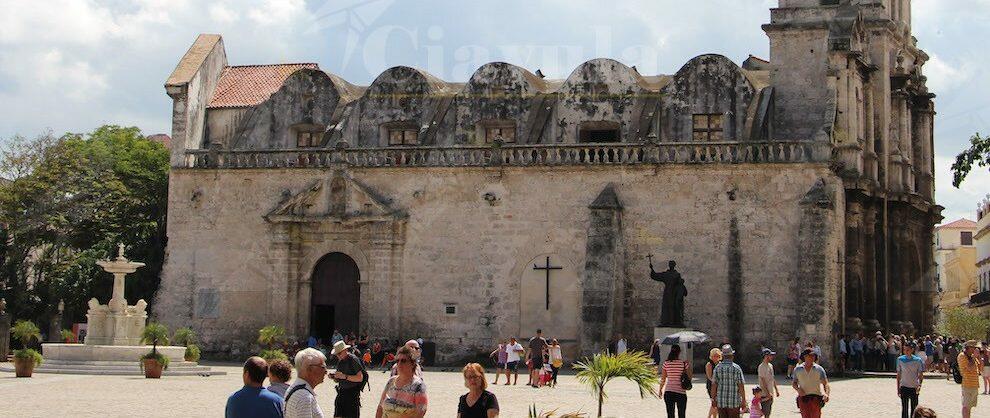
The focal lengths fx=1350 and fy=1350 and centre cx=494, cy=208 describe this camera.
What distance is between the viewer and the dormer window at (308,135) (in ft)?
133

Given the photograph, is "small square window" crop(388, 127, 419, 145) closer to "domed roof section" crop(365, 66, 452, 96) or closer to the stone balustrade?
"domed roof section" crop(365, 66, 452, 96)

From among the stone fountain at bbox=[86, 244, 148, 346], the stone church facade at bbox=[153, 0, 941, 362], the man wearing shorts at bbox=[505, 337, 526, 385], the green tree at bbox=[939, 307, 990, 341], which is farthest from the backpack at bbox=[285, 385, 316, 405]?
the green tree at bbox=[939, 307, 990, 341]

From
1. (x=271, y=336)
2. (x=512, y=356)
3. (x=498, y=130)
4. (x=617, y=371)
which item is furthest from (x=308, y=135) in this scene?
(x=617, y=371)

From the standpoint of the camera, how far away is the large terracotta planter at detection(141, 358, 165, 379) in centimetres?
2773

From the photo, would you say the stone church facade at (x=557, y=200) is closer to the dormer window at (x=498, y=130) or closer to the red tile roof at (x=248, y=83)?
the dormer window at (x=498, y=130)

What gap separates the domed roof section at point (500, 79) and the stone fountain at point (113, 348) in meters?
12.1

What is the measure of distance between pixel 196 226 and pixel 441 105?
7889 mm

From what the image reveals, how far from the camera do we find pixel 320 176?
124 feet

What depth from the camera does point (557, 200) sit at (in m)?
36.1

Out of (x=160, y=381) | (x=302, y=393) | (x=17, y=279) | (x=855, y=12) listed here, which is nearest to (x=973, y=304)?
(x=855, y=12)

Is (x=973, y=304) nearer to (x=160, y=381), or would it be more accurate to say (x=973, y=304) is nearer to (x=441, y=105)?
(x=441, y=105)

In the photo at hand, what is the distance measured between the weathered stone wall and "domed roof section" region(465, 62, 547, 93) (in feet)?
12.0

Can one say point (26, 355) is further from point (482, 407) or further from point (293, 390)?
point (293, 390)

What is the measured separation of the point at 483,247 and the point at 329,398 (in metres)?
13.7
